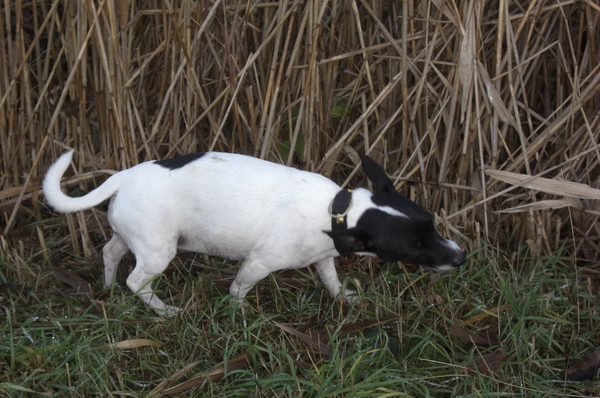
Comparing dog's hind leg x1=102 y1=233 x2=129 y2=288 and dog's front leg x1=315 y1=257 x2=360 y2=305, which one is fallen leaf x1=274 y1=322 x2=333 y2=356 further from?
dog's hind leg x1=102 y1=233 x2=129 y2=288

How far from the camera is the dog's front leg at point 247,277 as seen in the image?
2451mm

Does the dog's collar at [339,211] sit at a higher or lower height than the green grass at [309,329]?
higher

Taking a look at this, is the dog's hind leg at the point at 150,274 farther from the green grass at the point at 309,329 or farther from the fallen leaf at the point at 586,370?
the fallen leaf at the point at 586,370

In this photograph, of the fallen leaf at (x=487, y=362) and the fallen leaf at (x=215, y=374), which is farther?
the fallen leaf at (x=487, y=362)

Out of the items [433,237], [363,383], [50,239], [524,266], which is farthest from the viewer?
[50,239]

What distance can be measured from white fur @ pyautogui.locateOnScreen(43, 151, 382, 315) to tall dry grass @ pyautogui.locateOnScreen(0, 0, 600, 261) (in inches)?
21.2

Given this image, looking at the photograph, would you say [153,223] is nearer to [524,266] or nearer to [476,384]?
[476,384]

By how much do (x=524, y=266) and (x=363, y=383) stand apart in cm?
131

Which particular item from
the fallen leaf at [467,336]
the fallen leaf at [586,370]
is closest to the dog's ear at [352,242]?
the fallen leaf at [467,336]

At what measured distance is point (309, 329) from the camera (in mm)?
2449

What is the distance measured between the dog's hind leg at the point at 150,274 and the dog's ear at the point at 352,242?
0.71 m

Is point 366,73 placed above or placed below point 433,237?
above

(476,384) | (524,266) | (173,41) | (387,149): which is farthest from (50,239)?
(524,266)

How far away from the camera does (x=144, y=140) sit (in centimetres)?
303
